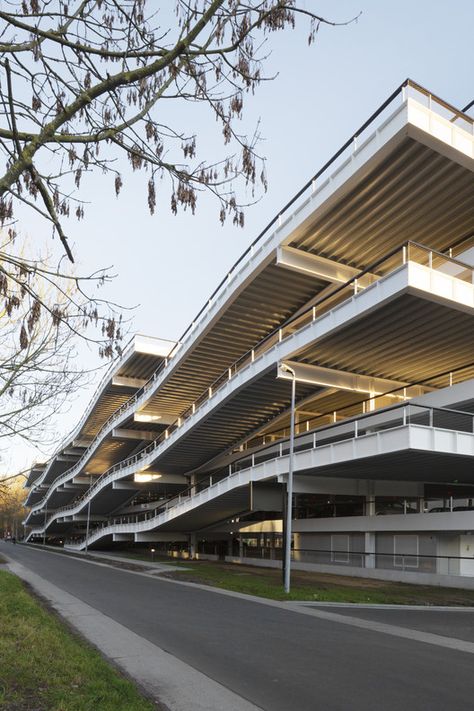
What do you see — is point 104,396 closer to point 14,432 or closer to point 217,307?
point 217,307

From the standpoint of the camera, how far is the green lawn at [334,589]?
1939 cm

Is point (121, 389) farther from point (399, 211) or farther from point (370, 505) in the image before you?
point (399, 211)

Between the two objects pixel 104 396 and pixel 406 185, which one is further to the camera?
pixel 104 396

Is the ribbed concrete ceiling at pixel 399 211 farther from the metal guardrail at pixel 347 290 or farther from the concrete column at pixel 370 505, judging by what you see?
the concrete column at pixel 370 505

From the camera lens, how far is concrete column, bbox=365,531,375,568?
29031 mm

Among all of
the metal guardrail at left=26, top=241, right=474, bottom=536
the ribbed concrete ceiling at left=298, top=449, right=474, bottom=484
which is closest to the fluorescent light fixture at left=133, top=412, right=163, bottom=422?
the metal guardrail at left=26, top=241, right=474, bottom=536

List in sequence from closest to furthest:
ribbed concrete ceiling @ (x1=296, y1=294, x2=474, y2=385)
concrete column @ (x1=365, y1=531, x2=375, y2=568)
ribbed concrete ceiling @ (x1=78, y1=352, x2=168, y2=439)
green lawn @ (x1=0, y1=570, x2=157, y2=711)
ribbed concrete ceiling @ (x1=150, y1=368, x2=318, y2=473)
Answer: green lawn @ (x1=0, y1=570, x2=157, y2=711), ribbed concrete ceiling @ (x1=296, y1=294, x2=474, y2=385), concrete column @ (x1=365, y1=531, x2=375, y2=568), ribbed concrete ceiling @ (x1=150, y1=368, x2=318, y2=473), ribbed concrete ceiling @ (x1=78, y1=352, x2=168, y2=439)

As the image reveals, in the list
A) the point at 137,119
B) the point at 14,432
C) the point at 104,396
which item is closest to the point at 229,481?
the point at 14,432

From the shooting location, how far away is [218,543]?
45500mm

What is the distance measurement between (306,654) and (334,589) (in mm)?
12310

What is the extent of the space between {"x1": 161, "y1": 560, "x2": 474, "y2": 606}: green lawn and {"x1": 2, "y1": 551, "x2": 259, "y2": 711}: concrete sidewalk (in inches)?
304

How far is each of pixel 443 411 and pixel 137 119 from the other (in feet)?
57.1

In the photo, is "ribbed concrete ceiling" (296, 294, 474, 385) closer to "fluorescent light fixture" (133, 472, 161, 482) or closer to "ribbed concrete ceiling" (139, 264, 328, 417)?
"ribbed concrete ceiling" (139, 264, 328, 417)

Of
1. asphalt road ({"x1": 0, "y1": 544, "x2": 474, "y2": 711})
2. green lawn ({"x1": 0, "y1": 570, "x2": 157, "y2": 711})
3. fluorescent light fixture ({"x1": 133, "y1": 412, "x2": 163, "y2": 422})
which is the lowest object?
asphalt road ({"x1": 0, "y1": 544, "x2": 474, "y2": 711})
